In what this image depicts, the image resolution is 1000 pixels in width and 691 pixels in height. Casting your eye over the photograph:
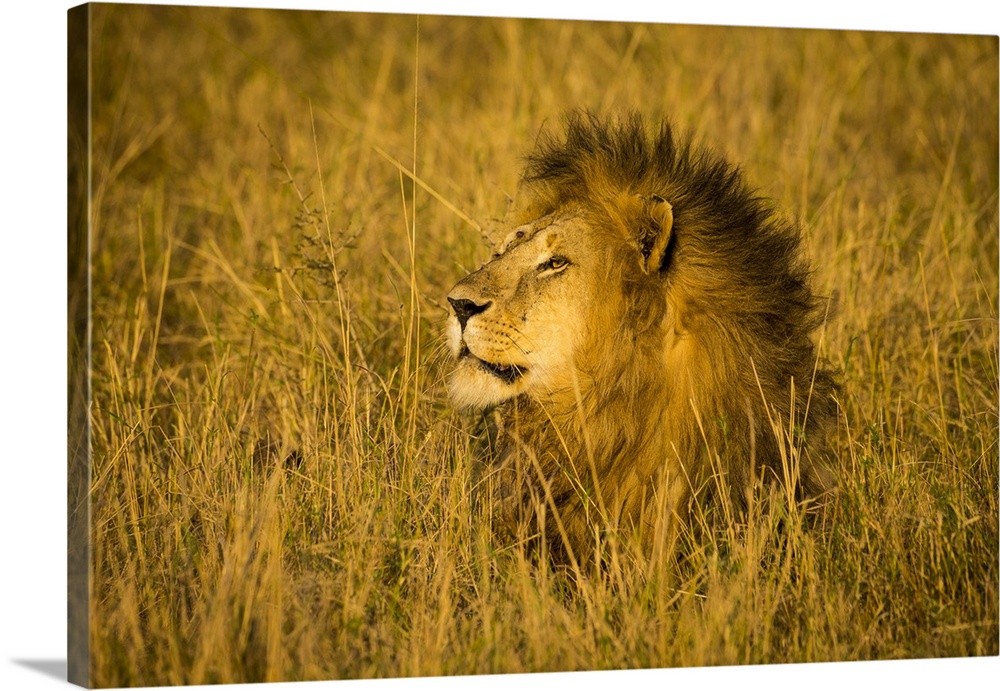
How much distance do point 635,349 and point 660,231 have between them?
0.33 meters

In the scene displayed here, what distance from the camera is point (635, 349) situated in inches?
158

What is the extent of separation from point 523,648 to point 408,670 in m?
0.33

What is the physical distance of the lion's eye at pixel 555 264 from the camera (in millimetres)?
4031

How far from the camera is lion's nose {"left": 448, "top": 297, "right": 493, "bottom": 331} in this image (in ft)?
13.0

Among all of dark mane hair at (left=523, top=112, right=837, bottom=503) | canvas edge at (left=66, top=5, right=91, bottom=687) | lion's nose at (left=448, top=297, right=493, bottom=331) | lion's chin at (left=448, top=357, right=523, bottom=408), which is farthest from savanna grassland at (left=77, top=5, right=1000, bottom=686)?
lion's nose at (left=448, top=297, right=493, bottom=331)

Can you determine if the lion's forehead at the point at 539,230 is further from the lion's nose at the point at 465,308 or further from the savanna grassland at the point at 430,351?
the savanna grassland at the point at 430,351

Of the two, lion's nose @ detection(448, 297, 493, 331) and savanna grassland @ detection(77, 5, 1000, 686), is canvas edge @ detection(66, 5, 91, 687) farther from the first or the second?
lion's nose @ detection(448, 297, 493, 331)

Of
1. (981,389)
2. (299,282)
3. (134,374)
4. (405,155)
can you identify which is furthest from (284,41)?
(981,389)

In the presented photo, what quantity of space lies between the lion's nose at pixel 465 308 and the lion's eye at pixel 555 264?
7.9 inches

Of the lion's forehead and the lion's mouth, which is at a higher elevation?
the lion's forehead

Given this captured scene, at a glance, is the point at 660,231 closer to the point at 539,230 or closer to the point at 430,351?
the point at 539,230

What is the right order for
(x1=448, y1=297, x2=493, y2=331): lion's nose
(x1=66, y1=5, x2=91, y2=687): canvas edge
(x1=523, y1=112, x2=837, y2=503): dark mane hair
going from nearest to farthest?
(x1=66, y1=5, x2=91, y2=687): canvas edge < (x1=448, y1=297, x2=493, y2=331): lion's nose < (x1=523, y1=112, x2=837, y2=503): dark mane hair

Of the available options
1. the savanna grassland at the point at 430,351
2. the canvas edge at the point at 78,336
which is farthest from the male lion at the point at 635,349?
the canvas edge at the point at 78,336

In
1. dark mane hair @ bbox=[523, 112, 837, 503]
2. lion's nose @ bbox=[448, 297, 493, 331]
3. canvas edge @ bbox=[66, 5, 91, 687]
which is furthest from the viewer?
dark mane hair @ bbox=[523, 112, 837, 503]
